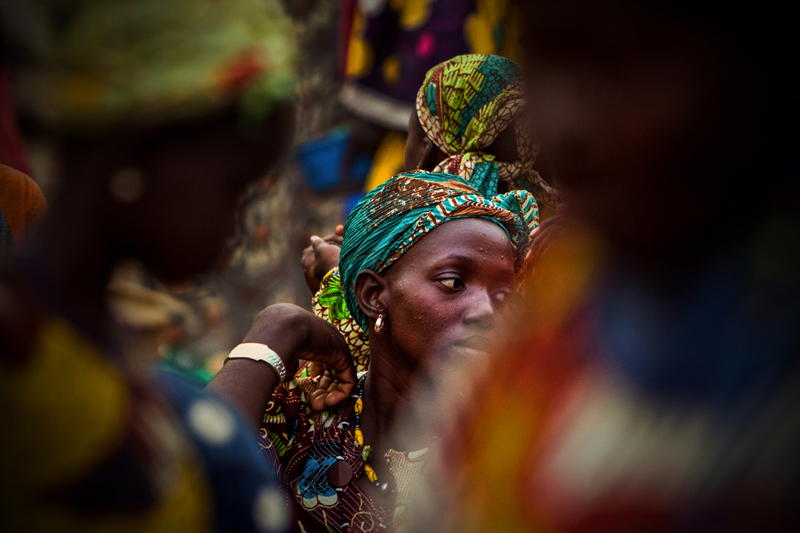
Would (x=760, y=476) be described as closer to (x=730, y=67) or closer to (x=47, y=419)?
(x=730, y=67)

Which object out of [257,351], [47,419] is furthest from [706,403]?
[257,351]

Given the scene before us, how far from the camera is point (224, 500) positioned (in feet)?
3.48

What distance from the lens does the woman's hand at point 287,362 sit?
6.00 feet

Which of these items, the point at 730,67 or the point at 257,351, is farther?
the point at 257,351

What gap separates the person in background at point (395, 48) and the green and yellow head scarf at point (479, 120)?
1.51m

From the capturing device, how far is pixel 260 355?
1917mm

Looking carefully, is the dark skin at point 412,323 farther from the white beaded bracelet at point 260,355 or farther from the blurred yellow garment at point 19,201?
the blurred yellow garment at point 19,201

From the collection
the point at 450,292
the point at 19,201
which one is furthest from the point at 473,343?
the point at 19,201

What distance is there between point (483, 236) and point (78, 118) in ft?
4.37

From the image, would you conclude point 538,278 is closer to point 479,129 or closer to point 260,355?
point 260,355

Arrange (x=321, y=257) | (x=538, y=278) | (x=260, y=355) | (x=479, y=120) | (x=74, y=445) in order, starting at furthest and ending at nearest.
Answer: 1. (x=321, y=257)
2. (x=479, y=120)
3. (x=260, y=355)
4. (x=538, y=278)
5. (x=74, y=445)

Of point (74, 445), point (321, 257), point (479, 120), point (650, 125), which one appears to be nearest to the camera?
point (74, 445)

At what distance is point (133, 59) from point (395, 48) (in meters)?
3.78

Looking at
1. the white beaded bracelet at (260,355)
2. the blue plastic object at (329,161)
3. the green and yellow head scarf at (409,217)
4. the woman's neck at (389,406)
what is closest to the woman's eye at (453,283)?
the green and yellow head scarf at (409,217)
